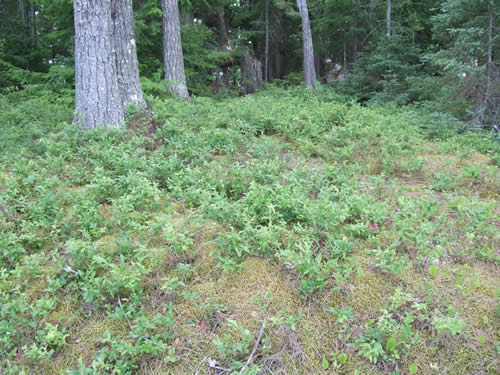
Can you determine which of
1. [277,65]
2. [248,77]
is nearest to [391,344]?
[248,77]

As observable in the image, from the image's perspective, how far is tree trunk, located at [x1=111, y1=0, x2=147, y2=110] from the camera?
6844 mm

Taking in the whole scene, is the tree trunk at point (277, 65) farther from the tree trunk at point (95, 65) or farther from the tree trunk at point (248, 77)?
the tree trunk at point (95, 65)

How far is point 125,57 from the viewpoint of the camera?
6957mm

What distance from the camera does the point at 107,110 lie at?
19.8ft

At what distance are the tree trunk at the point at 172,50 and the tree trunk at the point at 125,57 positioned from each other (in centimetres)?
227

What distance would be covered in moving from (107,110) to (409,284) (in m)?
5.49

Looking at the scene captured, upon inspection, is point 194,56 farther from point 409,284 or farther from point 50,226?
point 409,284

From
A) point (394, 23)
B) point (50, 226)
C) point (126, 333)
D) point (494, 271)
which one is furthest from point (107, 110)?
point (394, 23)

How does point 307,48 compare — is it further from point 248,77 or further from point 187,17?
point 187,17

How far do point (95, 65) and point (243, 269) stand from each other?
4.80 m

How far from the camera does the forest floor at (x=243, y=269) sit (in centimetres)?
242

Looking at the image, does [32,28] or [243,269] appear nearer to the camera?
[243,269]

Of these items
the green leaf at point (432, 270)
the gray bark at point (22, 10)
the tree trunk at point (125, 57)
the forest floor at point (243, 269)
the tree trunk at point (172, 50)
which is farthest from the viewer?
the gray bark at point (22, 10)

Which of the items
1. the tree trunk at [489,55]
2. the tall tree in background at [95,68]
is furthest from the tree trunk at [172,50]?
the tree trunk at [489,55]
